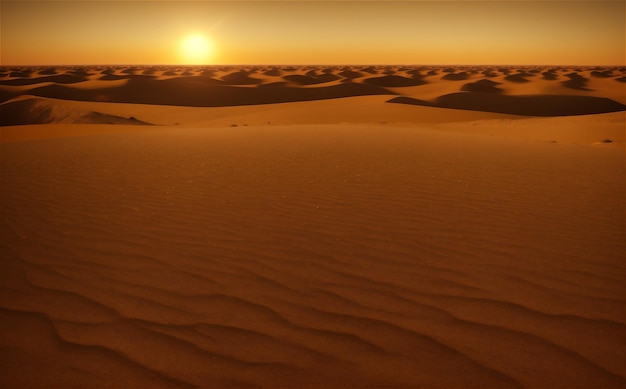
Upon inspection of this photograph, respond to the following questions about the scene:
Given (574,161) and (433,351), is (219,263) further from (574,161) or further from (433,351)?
(574,161)

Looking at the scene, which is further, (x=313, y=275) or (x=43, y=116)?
(x=43, y=116)

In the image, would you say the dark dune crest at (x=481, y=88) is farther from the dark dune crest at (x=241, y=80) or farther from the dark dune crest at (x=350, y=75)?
the dark dune crest at (x=241, y=80)

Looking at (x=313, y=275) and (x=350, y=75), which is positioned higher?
(x=350, y=75)

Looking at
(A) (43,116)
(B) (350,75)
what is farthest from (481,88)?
(A) (43,116)

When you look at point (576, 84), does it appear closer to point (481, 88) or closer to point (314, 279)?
point (481, 88)

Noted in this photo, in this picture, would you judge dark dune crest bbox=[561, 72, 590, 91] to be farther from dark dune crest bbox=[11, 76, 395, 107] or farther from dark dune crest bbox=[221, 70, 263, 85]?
dark dune crest bbox=[221, 70, 263, 85]

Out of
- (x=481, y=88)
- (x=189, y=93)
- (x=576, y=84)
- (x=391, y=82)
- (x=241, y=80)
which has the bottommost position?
(x=189, y=93)
